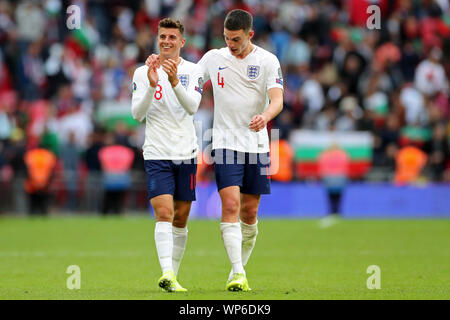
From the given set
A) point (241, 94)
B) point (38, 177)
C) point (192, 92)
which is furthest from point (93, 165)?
point (192, 92)

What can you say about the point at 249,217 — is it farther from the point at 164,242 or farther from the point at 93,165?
the point at 93,165

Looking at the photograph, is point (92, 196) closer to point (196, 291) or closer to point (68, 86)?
point (68, 86)

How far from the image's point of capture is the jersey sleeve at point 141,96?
9.05 meters

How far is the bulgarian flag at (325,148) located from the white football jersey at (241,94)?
561 inches

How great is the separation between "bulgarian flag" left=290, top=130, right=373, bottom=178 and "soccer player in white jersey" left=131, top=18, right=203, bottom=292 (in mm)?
14606

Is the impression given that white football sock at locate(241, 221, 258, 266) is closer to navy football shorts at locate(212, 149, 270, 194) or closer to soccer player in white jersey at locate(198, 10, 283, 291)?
soccer player in white jersey at locate(198, 10, 283, 291)

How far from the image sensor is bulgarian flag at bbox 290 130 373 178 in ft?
78.5

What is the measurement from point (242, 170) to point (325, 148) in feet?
48.3

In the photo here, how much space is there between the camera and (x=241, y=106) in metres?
9.58

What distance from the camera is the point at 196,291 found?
9.17 metres

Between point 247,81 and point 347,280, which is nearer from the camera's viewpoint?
point 247,81

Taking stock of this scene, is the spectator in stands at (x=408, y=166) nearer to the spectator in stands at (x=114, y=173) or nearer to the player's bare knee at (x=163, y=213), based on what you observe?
the spectator in stands at (x=114, y=173)
